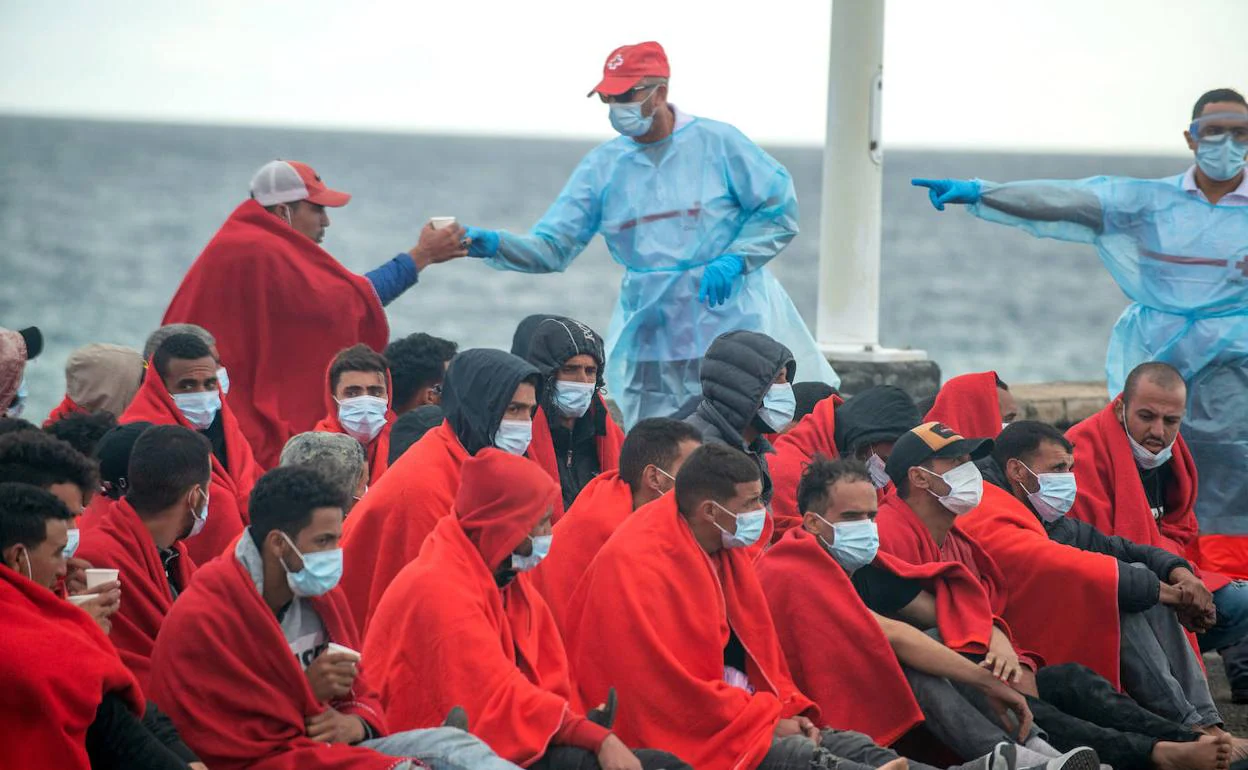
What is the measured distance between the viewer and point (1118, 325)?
27.7ft

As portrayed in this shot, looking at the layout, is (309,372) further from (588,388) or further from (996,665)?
(996,665)

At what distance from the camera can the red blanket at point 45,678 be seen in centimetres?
416

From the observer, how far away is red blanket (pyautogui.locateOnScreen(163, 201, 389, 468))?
26.2 feet

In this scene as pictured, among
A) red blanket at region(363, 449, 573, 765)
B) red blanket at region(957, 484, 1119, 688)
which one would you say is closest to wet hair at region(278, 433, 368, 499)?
red blanket at region(363, 449, 573, 765)

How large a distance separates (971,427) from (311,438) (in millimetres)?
2990

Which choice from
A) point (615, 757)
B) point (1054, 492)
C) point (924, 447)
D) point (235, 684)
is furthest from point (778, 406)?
point (235, 684)

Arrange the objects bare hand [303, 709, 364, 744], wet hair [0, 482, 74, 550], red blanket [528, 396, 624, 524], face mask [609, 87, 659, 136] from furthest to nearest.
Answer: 1. face mask [609, 87, 659, 136]
2. red blanket [528, 396, 624, 524]
3. bare hand [303, 709, 364, 744]
4. wet hair [0, 482, 74, 550]

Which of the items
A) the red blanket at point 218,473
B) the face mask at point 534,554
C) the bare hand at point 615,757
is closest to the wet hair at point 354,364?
the red blanket at point 218,473

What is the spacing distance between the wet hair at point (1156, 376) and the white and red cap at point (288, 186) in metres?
3.35

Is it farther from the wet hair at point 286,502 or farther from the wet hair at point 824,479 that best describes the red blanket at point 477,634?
the wet hair at point 824,479

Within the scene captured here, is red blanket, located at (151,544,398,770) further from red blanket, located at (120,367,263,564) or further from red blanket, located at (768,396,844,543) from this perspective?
red blanket, located at (768,396,844,543)

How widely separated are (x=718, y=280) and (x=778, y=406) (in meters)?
0.98

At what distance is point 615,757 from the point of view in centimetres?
500

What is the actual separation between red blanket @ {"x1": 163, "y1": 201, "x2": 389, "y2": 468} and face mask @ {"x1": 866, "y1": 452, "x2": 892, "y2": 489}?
7.95ft
